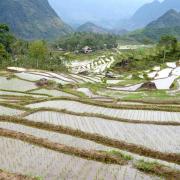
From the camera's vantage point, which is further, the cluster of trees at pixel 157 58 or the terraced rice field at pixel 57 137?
the cluster of trees at pixel 157 58

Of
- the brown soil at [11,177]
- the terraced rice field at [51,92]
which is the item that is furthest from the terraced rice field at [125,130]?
the terraced rice field at [51,92]

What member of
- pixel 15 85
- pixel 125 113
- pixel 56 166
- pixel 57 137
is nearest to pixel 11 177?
pixel 56 166

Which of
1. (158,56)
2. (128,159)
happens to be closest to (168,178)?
(128,159)

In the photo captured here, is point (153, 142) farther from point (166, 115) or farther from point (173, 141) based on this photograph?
point (166, 115)

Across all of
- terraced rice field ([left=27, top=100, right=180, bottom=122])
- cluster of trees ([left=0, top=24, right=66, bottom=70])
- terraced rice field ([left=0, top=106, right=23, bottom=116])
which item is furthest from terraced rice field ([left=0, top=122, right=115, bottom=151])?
cluster of trees ([left=0, top=24, right=66, bottom=70])

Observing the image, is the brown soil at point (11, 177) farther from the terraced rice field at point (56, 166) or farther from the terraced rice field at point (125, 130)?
the terraced rice field at point (125, 130)

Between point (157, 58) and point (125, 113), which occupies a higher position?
point (125, 113)

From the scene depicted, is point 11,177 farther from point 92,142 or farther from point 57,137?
point 57,137

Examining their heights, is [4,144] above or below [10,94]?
above

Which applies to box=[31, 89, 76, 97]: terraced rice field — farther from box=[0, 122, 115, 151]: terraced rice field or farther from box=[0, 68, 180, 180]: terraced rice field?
box=[0, 122, 115, 151]: terraced rice field

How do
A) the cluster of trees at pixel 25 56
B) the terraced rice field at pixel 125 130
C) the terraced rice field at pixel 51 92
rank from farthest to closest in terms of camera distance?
the cluster of trees at pixel 25 56 < the terraced rice field at pixel 51 92 < the terraced rice field at pixel 125 130

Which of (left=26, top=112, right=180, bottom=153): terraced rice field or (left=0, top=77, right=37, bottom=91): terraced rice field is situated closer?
(left=26, top=112, right=180, bottom=153): terraced rice field
